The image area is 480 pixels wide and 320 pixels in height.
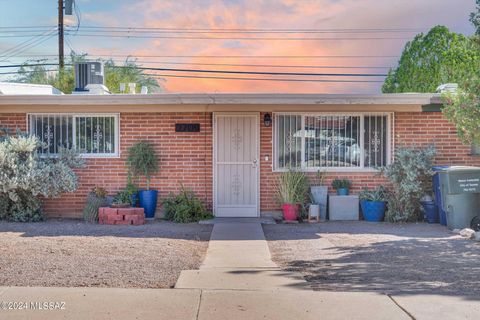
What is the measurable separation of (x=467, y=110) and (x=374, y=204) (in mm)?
2983

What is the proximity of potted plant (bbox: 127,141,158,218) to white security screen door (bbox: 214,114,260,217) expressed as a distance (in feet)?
4.39

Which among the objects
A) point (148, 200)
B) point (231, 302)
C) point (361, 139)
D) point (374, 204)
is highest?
point (361, 139)

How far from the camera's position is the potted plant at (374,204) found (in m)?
11.7

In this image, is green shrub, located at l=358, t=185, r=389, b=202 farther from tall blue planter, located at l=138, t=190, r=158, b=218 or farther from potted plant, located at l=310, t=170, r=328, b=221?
tall blue planter, located at l=138, t=190, r=158, b=218

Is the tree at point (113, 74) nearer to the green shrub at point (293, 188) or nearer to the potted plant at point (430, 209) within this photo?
the green shrub at point (293, 188)

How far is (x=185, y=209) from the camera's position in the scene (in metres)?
11.4

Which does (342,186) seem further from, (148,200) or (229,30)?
Result: (229,30)

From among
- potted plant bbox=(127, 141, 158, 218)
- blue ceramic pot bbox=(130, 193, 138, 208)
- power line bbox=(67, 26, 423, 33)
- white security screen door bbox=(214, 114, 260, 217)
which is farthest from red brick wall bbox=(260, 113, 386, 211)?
power line bbox=(67, 26, 423, 33)

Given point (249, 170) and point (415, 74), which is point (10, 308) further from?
point (415, 74)

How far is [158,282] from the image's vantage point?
6324 mm

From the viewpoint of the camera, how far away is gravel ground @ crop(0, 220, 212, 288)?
21.0 feet

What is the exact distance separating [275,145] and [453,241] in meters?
4.37

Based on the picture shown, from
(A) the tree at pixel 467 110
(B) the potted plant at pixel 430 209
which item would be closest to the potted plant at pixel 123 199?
(B) the potted plant at pixel 430 209

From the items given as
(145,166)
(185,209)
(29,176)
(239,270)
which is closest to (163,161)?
(145,166)
